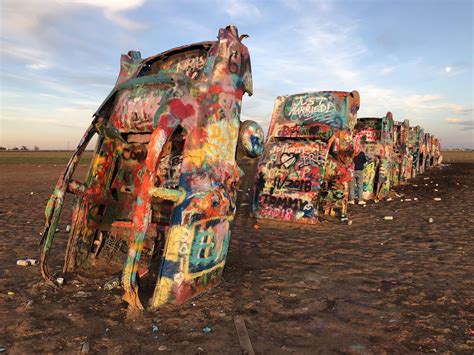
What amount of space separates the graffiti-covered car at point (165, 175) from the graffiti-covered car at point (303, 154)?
163 inches

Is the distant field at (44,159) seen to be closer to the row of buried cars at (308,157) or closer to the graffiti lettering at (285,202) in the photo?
the row of buried cars at (308,157)

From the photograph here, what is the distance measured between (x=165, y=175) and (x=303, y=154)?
4741 millimetres

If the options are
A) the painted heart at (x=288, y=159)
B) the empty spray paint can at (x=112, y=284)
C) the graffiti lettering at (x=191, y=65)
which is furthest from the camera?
the painted heart at (x=288, y=159)

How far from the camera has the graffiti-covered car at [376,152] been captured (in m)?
12.7

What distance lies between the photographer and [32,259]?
520 cm

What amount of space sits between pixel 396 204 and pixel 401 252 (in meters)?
6.02

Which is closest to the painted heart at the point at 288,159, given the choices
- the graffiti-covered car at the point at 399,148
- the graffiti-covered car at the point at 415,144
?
the graffiti-covered car at the point at 399,148

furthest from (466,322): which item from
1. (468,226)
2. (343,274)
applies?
(468,226)

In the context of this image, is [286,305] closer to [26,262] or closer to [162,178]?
[162,178]

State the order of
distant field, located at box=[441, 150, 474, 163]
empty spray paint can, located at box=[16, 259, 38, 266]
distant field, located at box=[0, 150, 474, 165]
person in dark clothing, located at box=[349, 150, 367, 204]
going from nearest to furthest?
empty spray paint can, located at box=[16, 259, 38, 266] → person in dark clothing, located at box=[349, 150, 367, 204] → distant field, located at box=[0, 150, 474, 165] → distant field, located at box=[441, 150, 474, 163]

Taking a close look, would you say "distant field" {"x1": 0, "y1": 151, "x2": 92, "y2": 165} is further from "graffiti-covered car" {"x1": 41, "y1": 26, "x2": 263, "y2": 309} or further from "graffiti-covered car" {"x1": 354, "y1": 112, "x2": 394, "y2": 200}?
"graffiti-covered car" {"x1": 41, "y1": 26, "x2": 263, "y2": 309}

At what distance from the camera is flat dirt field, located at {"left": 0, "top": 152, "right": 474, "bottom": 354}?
3059 mm

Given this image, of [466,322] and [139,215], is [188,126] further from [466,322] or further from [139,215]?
[466,322]

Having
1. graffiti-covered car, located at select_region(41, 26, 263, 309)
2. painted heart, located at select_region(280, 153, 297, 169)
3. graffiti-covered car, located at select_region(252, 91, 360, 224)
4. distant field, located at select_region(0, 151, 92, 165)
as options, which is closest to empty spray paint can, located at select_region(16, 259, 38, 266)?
graffiti-covered car, located at select_region(41, 26, 263, 309)
